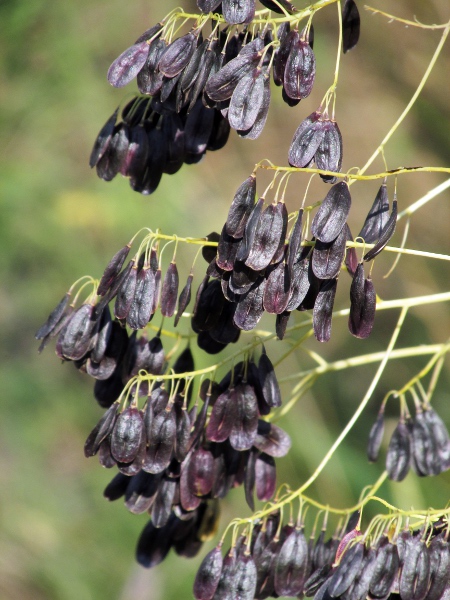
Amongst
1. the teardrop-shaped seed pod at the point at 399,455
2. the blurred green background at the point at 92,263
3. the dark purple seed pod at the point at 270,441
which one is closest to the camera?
the dark purple seed pod at the point at 270,441

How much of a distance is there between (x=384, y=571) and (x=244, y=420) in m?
0.24

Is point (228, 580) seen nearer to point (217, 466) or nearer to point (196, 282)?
point (217, 466)

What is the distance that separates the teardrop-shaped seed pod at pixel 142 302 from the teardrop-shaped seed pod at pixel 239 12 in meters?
0.29

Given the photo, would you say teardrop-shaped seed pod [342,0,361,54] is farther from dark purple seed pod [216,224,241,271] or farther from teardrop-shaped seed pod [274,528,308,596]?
teardrop-shaped seed pod [274,528,308,596]

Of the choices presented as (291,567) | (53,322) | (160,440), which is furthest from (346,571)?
(53,322)

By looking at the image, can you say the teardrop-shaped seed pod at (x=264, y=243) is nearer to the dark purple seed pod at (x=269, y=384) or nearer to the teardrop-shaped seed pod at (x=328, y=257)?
the teardrop-shaped seed pod at (x=328, y=257)

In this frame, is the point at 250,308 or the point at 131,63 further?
the point at 131,63

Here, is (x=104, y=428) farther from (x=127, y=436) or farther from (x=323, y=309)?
(x=323, y=309)

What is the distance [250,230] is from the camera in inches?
29.4

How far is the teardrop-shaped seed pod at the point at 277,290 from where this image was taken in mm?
761

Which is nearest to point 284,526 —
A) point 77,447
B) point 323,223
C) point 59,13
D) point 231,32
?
point 323,223

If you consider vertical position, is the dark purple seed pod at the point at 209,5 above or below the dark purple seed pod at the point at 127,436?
above

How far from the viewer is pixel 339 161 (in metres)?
0.78

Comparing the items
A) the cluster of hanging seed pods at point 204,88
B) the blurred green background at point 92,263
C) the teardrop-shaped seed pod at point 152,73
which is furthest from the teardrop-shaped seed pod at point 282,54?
the blurred green background at point 92,263
